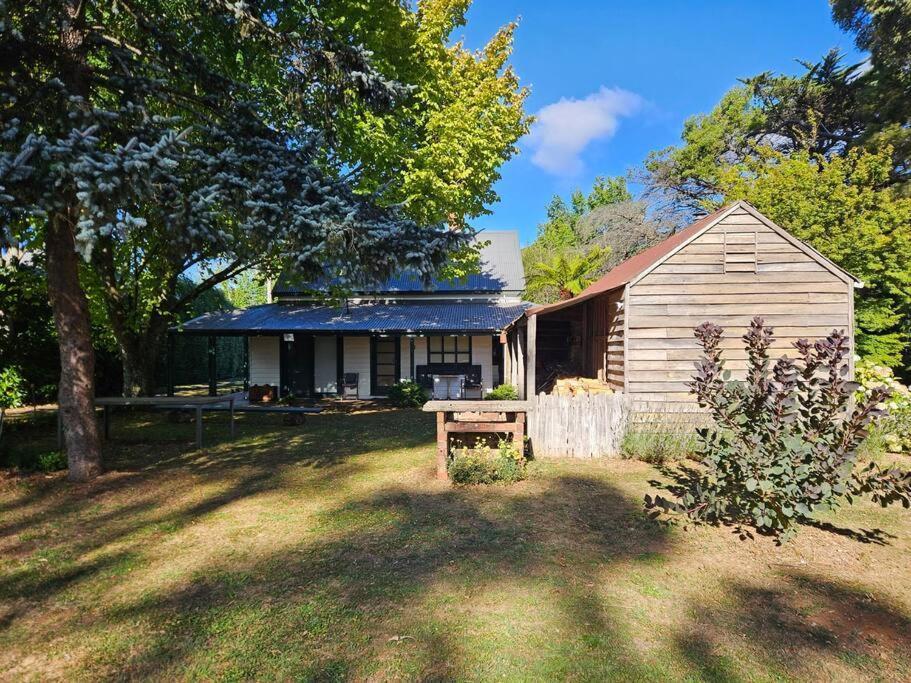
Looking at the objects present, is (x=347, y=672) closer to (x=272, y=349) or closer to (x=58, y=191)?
(x=58, y=191)

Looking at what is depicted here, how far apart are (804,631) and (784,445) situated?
186cm

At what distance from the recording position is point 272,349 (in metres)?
19.0

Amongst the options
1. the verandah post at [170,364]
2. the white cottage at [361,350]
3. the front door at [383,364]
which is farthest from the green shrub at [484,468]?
the verandah post at [170,364]

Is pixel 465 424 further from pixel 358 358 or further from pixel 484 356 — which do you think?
pixel 358 358

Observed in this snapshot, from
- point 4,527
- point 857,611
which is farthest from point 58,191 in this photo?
point 857,611

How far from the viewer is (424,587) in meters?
4.15

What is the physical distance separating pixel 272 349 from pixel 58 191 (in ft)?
45.7

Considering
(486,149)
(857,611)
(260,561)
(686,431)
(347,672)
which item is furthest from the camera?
(486,149)

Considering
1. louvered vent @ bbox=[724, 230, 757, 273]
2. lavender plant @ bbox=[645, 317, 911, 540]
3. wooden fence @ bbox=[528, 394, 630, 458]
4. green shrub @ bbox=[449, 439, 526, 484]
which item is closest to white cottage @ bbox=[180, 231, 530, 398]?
louvered vent @ bbox=[724, 230, 757, 273]

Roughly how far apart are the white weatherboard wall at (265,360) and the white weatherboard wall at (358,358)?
265 centimetres

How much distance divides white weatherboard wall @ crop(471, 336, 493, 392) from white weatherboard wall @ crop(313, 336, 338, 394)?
17.6 ft

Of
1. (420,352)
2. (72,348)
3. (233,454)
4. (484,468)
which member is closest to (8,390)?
(72,348)

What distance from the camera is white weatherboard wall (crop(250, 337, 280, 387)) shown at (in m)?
18.9

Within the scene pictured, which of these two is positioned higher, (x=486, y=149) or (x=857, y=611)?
(x=486, y=149)
